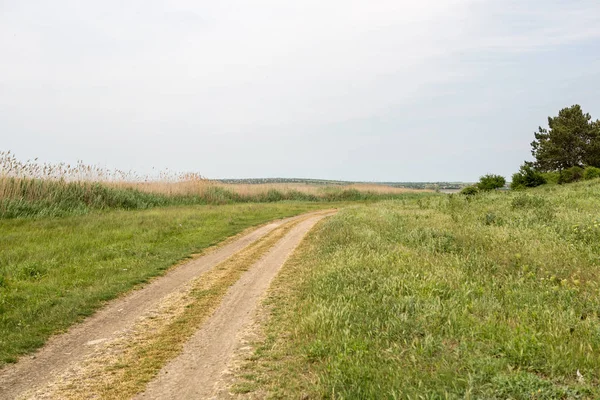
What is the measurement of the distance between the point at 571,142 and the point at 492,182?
64.2 ft

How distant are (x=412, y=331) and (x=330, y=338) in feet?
3.81

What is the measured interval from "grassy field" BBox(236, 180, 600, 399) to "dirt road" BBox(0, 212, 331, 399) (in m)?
0.53

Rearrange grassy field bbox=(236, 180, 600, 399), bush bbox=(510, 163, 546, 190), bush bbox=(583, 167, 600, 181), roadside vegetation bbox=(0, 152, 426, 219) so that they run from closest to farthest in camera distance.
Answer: grassy field bbox=(236, 180, 600, 399) → roadside vegetation bbox=(0, 152, 426, 219) → bush bbox=(583, 167, 600, 181) → bush bbox=(510, 163, 546, 190)

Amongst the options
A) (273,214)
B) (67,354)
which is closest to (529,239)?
(67,354)

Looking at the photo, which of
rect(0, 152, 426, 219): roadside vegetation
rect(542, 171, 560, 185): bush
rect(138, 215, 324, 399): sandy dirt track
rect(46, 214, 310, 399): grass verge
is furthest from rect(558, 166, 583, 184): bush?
rect(46, 214, 310, 399): grass verge

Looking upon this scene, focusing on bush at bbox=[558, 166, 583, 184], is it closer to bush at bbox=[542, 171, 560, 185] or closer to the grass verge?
bush at bbox=[542, 171, 560, 185]

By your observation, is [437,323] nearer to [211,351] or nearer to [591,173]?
[211,351]

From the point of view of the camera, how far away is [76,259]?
11.7 m

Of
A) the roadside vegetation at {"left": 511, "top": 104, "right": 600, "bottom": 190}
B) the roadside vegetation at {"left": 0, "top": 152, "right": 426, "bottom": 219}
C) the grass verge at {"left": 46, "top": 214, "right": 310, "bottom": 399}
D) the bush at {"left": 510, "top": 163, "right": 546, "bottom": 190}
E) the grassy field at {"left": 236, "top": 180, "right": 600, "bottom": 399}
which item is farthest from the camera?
the roadside vegetation at {"left": 511, "top": 104, "right": 600, "bottom": 190}

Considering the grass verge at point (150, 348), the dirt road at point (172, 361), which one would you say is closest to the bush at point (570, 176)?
the dirt road at point (172, 361)

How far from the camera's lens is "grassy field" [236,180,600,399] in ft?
13.0

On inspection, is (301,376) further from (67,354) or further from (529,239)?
(529,239)

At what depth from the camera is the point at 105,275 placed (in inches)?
402

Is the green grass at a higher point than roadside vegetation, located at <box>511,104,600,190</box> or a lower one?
lower
